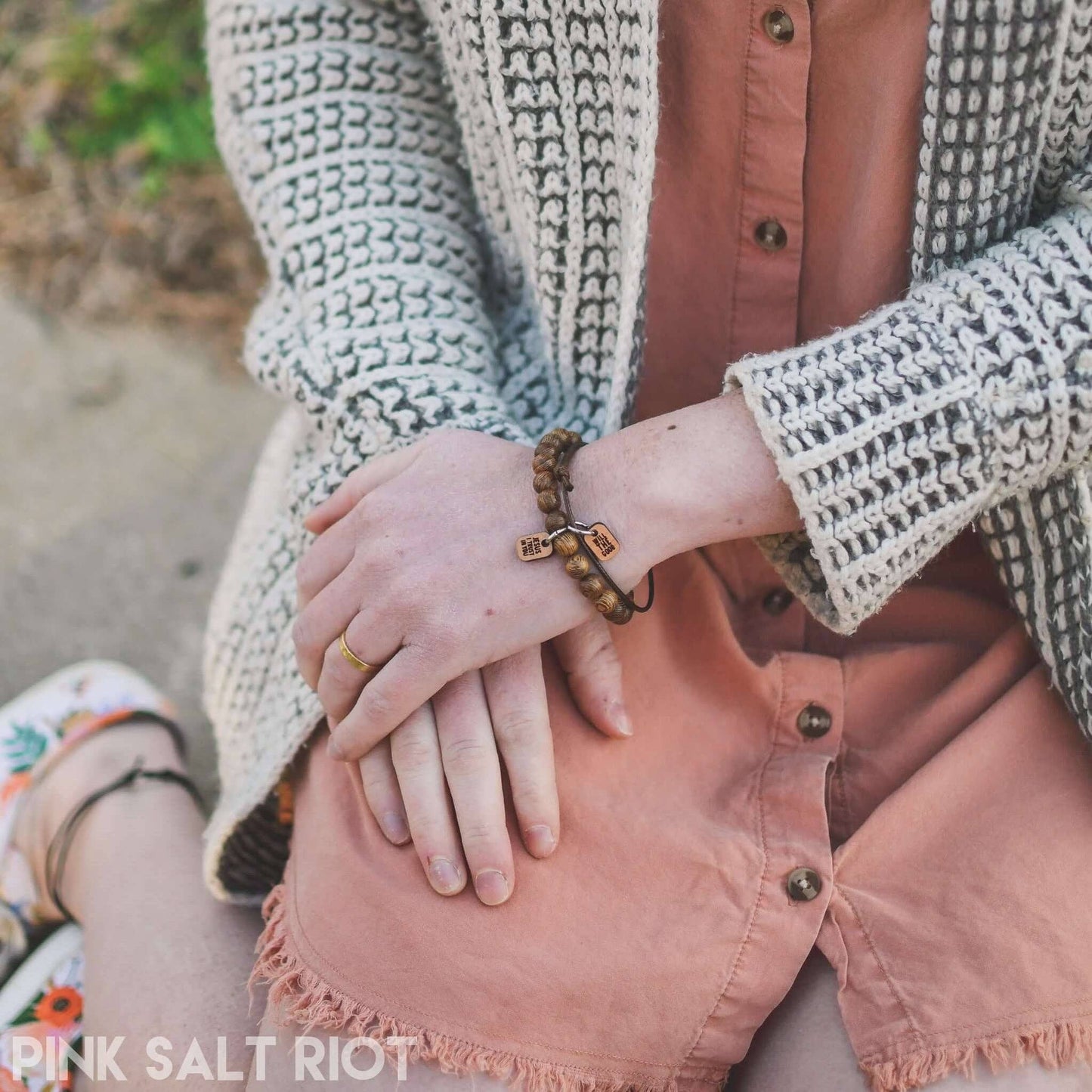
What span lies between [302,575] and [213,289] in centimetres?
166

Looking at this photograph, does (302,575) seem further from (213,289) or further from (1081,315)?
(213,289)

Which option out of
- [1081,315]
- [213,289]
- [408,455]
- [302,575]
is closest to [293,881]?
[302,575]

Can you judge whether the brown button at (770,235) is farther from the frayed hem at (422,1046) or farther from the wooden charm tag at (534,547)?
the frayed hem at (422,1046)

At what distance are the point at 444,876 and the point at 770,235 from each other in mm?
626

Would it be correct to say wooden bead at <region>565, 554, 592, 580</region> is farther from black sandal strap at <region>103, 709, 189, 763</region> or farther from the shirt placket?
black sandal strap at <region>103, 709, 189, 763</region>

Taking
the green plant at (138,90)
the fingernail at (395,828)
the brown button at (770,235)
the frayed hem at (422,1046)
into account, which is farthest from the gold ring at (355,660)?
the green plant at (138,90)

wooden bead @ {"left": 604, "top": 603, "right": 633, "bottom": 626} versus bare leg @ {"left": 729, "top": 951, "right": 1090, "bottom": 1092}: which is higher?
wooden bead @ {"left": 604, "top": 603, "right": 633, "bottom": 626}

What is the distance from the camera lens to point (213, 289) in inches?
96.7

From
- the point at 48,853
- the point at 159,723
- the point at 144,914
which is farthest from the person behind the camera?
the point at 159,723

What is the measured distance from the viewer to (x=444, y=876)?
0.90 m

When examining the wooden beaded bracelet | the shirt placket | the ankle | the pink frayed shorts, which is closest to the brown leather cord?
the wooden beaded bracelet

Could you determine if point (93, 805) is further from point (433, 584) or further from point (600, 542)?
point (600, 542)

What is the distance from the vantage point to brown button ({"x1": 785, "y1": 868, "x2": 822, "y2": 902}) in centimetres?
91

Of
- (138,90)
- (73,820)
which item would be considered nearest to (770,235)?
(73,820)
